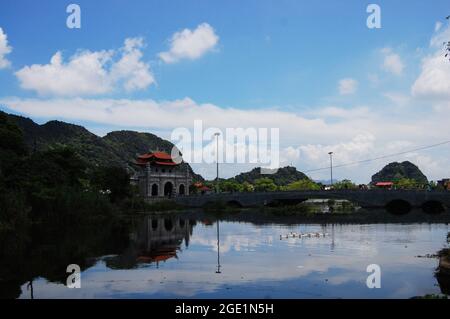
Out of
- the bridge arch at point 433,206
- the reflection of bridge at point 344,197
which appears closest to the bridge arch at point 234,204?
the reflection of bridge at point 344,197

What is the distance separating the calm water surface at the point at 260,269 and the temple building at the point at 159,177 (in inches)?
2504

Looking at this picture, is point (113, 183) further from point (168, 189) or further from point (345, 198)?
point (345, 198)

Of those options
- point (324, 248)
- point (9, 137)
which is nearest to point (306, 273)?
point (324, 248)

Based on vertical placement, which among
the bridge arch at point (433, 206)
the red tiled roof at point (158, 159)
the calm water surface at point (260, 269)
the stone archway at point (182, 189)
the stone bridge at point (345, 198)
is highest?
the red tiled roof at point (158, 159)

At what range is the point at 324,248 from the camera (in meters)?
34.7

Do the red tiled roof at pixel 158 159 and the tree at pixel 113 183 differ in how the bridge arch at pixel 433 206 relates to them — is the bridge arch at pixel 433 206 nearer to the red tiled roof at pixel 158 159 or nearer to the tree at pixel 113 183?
the red tiled roof at pixel 158 159

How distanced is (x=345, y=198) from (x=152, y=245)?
172 ft

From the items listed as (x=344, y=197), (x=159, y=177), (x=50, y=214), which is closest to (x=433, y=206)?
(x=344, y=197)

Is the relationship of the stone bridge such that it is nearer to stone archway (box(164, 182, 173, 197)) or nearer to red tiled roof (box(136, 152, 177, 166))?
red tiled roof (box(136, 152, 177, 166))

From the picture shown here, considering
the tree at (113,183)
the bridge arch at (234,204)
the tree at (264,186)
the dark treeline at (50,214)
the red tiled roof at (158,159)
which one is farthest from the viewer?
the tree at (264,186)

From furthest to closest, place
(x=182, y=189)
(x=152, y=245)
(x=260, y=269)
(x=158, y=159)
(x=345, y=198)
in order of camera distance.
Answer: (x=182, y=189) < (x=158, y=159) < (x=345, y=198) < (x=152, y=245) < (x=260, y=269)

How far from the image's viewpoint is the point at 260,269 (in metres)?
26.3

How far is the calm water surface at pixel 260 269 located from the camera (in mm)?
20891

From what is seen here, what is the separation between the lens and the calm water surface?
68.5ft
